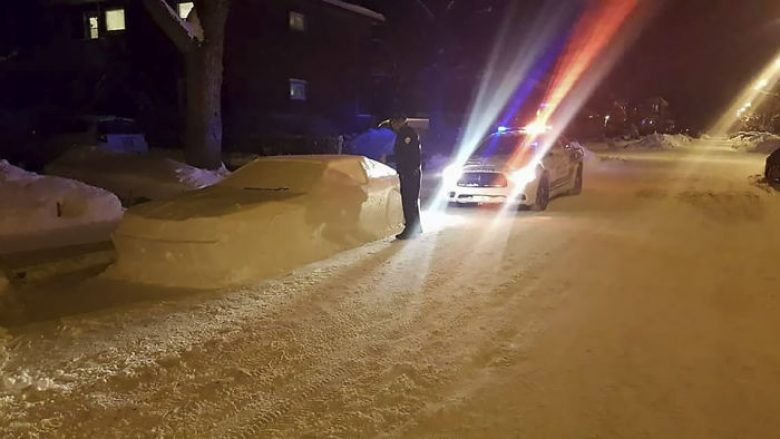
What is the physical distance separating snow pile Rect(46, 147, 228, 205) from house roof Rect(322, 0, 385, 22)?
1305cm

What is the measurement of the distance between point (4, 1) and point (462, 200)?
2502 centimetres

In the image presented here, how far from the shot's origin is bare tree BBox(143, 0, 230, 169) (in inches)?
616

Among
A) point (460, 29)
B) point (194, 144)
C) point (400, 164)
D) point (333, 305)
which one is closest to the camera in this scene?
point (333, 305)

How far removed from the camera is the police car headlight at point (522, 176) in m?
12.7

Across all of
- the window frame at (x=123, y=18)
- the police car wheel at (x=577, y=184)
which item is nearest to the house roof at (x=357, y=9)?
the window frame at (x=123, y=18)

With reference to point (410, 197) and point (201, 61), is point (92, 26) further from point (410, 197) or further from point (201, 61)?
point (410, 197)

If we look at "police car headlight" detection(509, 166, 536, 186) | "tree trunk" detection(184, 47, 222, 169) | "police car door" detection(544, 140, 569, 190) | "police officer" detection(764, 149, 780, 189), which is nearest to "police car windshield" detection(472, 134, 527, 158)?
"police car door" detection(544, 140, 569, 190)

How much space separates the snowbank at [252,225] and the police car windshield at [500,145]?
4.72 m

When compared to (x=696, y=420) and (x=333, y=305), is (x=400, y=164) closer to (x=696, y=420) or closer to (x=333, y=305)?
(x=333, y=305)

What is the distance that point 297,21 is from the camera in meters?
27.5

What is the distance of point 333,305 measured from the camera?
6.64 meters

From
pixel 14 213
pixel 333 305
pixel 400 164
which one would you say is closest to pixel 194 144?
pixel 14 213

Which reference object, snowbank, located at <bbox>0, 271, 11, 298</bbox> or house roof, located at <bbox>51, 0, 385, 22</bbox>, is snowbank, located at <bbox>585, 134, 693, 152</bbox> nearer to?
house roof, located at <bbox>51, 0, 385, 22</bbox>

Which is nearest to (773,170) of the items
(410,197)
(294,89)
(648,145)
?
(410,197)
